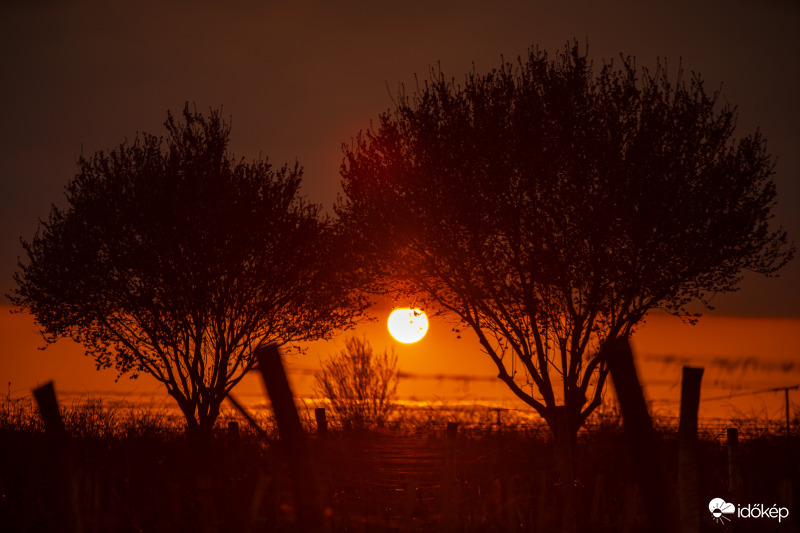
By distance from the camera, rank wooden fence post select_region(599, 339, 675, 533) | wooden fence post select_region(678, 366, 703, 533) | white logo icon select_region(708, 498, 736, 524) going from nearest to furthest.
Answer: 1. wooden fence post select_region(599, 339, 675, 533)
2. wooden fence post select_region(678, 366, 703, 533)
3. white logo icon select_region(708, 498, 736, 524)

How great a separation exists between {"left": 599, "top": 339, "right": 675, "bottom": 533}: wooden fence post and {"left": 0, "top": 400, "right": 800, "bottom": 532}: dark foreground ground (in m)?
0.04

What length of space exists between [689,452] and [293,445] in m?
2.72

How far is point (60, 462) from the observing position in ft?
25.2

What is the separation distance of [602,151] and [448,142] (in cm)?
434

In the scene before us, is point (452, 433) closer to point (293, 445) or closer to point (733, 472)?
point (733, 472)

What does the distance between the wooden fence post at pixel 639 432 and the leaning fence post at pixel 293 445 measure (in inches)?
84.4

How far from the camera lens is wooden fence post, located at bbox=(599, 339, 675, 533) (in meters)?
5.71

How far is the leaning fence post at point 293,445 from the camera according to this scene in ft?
20.2

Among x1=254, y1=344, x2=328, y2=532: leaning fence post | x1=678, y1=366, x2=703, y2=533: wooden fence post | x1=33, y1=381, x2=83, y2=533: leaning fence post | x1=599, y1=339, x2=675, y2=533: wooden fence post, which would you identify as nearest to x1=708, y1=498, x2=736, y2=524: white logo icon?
x1=678, y1=366, x2=703, y2=533: wooden fence post

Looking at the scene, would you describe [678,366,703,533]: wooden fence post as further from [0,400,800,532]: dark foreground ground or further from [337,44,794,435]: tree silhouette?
[337,44,794,435]: tree silhouette

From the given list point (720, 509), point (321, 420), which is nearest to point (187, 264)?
point (321, 420)

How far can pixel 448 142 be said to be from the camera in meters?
25.5

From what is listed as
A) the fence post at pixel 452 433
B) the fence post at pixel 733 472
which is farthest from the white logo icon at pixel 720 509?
the fence post at pixel 452 433

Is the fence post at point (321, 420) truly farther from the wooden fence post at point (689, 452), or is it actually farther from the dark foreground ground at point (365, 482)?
the wooden fence post at point (689, 452)
